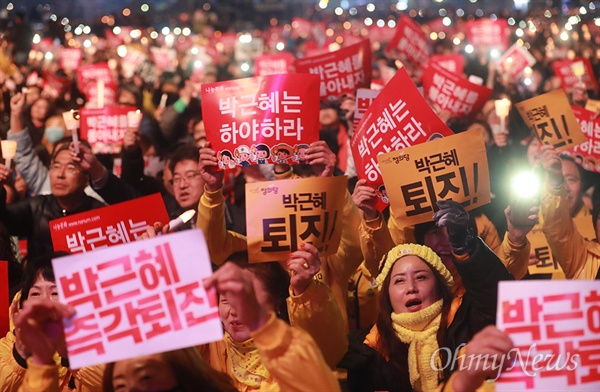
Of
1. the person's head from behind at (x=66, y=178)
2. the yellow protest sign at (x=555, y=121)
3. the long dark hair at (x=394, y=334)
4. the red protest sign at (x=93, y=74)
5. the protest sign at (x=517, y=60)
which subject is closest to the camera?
the long dark hair at (x=394, y=334)

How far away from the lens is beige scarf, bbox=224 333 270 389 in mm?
3572

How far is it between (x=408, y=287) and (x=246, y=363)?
76cm

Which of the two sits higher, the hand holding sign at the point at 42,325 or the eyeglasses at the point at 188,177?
Answer: the eyeglasses at the point at 188,177

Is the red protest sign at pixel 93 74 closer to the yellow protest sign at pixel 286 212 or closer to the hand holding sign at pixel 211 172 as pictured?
the hand holding sign at pixel 211 172

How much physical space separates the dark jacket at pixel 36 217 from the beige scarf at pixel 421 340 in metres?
2.76

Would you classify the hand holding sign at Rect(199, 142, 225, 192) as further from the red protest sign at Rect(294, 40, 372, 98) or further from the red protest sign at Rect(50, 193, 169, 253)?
the red protest sign at Rect(294, 40, 372, 98)

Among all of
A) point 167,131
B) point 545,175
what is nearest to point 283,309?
point 545,175

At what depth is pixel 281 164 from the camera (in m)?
4.93

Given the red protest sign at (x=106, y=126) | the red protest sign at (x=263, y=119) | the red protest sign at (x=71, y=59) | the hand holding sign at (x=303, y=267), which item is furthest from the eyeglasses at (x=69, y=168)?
the red protest sign at (x=71, y=59)

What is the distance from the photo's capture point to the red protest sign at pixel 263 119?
451cm

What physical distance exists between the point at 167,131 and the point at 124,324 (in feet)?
20.7

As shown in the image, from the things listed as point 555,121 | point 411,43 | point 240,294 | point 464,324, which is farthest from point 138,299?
point 411,43

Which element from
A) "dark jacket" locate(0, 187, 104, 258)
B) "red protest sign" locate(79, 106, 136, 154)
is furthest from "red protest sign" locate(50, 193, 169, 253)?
"red protest sign" locate(79, 106, 136, 154)

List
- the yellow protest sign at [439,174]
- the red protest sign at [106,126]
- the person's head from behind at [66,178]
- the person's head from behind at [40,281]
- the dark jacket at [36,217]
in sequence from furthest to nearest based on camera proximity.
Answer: the red protest sign at [106,126], the dark jacket at [36,217], the person's head from behind at [66,178], the yellow protest sign at [439,174], the person's head from behind at [40,281]
